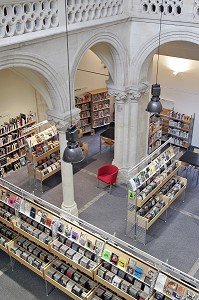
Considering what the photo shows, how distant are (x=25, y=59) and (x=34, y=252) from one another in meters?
4.06

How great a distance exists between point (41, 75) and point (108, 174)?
4531mm

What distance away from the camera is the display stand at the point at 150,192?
9210 mm

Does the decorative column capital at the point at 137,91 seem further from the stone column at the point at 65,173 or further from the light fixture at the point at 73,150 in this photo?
the light fixture at the point at 73,150

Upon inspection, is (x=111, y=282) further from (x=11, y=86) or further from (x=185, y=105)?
(x=185, y=105)

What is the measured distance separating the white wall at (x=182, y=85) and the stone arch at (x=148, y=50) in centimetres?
324

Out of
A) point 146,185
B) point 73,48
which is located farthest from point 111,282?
point 73,48

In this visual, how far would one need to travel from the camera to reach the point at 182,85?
1377cm

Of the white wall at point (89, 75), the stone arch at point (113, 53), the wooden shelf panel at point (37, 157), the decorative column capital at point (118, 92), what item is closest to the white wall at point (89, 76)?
the white wall at point (89, 75)

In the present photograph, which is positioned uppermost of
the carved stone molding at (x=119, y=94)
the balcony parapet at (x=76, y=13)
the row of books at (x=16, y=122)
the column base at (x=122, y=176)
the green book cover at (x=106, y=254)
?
the balcony parapet at (x=76, y=13)

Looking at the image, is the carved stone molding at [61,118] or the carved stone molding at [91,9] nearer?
the carved stone molding at [91,9]

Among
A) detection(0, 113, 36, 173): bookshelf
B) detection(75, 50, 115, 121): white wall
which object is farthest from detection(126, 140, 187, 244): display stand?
detection(75, 50, 115, 121): white wall

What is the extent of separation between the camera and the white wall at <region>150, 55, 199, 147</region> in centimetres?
1341

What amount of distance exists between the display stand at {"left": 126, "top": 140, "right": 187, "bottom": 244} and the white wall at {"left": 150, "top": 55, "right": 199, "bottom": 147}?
3.74m

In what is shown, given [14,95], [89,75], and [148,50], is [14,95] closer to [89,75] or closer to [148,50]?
[89,75]
